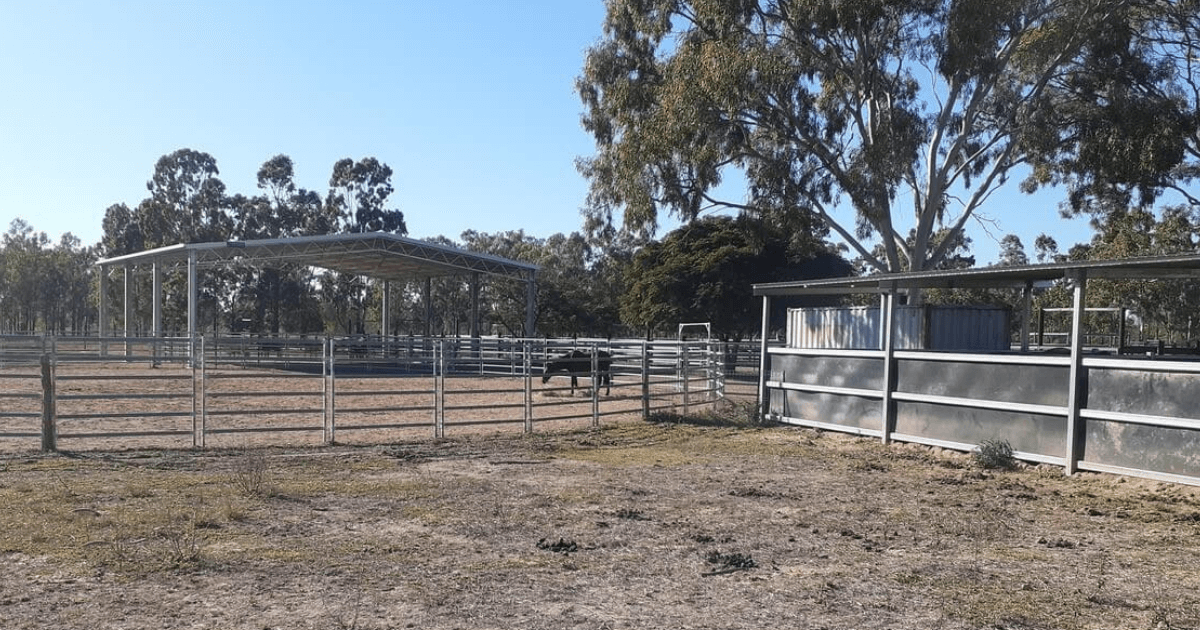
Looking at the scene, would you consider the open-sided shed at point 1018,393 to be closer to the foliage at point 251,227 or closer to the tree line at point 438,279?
the tree line at point 438,279

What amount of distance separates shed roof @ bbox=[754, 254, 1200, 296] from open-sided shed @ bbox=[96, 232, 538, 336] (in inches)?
870

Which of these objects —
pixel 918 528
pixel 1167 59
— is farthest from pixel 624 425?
pixel 1167 59

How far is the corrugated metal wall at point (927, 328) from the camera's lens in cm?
1395

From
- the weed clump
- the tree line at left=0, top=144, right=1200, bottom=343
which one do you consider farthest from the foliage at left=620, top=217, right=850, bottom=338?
the weed clump

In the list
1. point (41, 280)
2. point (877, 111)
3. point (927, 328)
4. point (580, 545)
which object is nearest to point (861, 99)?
point (877, 111)

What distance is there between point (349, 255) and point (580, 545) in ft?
108

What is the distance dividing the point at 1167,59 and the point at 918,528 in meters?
20.9

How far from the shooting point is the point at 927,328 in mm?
13875

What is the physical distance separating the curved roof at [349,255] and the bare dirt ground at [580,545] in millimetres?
23455

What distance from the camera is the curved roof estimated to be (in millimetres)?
33000

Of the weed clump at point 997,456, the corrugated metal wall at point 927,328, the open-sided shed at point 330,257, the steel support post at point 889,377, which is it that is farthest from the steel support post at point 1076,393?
the open-sided shed at point 330,257

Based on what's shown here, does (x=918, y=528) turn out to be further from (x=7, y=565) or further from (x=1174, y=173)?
(x=1174, y=173)

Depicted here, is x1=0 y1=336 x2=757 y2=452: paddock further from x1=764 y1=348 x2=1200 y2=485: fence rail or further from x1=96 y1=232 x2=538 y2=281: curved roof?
x1=96 y1=232 x2=538 y2=281: curved roof

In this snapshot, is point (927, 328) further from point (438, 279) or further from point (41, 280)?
point (41, 280)
